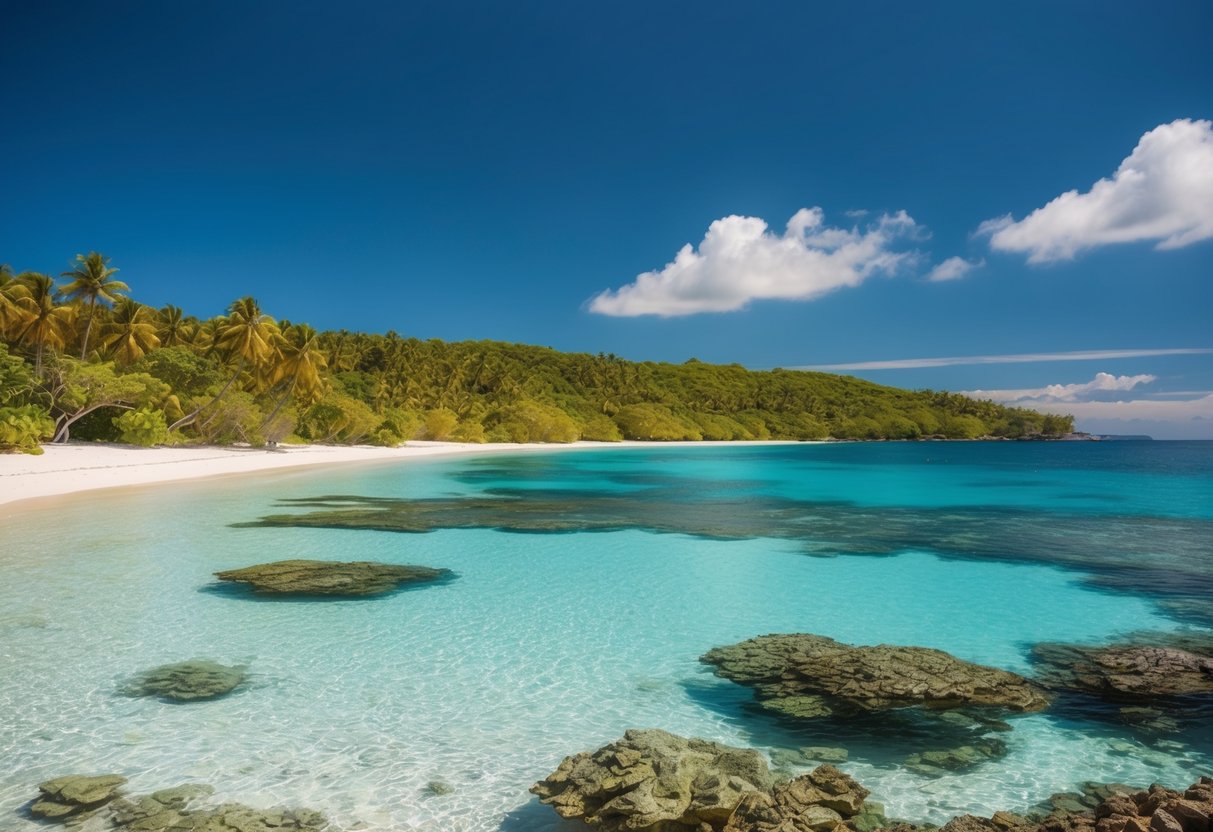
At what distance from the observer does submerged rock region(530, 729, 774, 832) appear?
14.2ft

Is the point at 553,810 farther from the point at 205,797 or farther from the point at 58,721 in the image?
the point at 58,721

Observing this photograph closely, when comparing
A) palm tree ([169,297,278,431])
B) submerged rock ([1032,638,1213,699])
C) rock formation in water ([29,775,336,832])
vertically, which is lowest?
submerged rock ([1032,638,1213,699])

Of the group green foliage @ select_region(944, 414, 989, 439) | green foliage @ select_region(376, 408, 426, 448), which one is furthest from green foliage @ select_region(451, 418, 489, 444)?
green foliage @ select_region(944, 414, 989, 439)

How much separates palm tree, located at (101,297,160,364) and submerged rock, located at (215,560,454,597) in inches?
1545

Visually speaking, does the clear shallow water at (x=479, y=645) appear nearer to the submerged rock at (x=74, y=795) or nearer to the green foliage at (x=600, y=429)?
the submerged rock at (x=74, y=795)

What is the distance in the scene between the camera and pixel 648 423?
97438 mm

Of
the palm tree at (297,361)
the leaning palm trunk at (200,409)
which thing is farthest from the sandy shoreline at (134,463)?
the palm tree at (297,361)

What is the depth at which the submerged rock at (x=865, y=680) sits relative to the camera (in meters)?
6.59

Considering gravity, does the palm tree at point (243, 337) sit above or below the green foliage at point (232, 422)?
above

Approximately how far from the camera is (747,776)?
4887 mm

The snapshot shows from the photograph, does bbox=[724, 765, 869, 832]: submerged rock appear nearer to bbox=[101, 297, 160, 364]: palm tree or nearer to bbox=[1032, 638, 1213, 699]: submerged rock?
bbox=[1032, 638, 1213, 699]: submerged rock

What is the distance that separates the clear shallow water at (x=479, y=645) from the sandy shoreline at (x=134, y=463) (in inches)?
252

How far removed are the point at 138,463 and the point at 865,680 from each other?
3496cm

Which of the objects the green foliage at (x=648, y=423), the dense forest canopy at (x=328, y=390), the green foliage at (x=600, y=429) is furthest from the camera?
the green foliage at (x=648, y=423)
